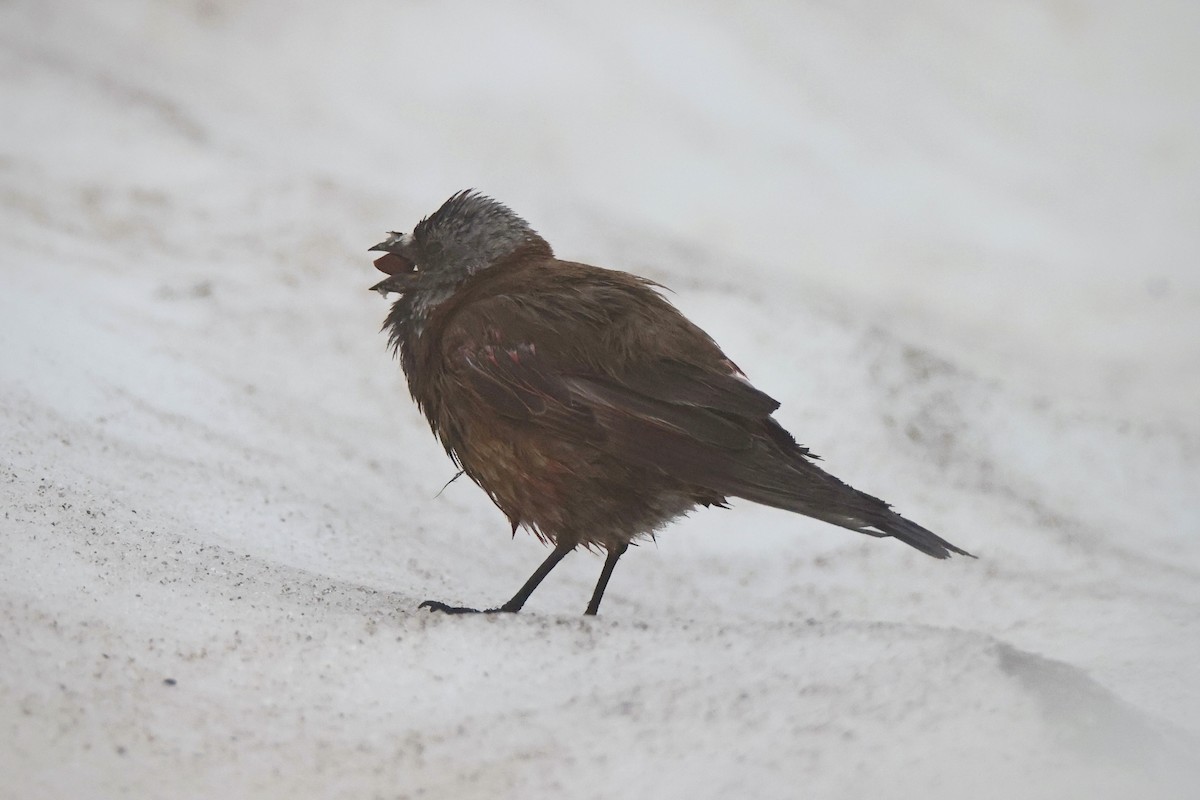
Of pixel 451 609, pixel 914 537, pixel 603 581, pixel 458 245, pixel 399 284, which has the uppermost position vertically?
pixel 458 245

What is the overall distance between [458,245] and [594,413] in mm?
560

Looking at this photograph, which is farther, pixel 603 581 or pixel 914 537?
pixel 603 581

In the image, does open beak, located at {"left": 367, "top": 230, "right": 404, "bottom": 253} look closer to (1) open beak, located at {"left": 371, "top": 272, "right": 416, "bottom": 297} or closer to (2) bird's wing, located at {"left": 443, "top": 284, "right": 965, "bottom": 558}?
(1) open beak, located at {"left": 371, "top": 272, "right": 416, "bottom": 297}

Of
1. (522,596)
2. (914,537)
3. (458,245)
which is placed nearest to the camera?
(914,537)

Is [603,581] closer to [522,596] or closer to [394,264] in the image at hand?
[522,596]

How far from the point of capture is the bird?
7.79 ft

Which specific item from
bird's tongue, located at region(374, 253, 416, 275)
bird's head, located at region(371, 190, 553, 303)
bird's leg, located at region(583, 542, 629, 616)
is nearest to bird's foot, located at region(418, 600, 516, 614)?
bird's leg, located at region(583, 542, 629, 616)

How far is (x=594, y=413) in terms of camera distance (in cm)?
242

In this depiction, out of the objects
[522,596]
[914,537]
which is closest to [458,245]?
[522,596]

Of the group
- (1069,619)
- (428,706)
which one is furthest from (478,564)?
(1069,619)

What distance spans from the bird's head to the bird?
0.09 m

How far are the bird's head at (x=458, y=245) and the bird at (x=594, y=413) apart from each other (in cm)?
9

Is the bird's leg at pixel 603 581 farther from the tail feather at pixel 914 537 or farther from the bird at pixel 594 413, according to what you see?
the tail feather at pixel 914 537

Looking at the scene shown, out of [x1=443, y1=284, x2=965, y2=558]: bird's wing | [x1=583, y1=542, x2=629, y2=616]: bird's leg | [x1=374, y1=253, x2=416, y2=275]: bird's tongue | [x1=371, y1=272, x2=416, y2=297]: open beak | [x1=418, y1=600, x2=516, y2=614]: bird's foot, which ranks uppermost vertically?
[x1=374, y1=253, x2=416, y2=275]: bird's tongue
